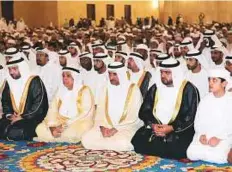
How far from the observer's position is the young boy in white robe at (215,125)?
5.32 meters

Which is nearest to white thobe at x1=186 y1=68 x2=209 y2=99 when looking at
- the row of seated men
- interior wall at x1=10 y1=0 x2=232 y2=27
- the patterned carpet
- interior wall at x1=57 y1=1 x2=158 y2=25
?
the row of seated men

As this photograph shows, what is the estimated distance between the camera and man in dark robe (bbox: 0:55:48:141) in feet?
22.1

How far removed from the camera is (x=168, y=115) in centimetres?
586

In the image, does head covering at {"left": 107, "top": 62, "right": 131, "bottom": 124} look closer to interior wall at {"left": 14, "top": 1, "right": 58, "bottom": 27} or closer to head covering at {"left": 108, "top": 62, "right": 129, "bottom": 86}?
head covering at {"left": 108, "top": 62, "right": 129, "bottom": 86}

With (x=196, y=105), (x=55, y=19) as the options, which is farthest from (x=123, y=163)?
(x=55, y=19)

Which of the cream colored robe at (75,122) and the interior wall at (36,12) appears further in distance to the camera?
the interior wall at (36,12)

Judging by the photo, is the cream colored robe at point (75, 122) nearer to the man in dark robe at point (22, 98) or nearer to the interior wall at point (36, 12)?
the man in dark robe at point (22, 98)

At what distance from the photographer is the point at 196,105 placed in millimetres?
5773

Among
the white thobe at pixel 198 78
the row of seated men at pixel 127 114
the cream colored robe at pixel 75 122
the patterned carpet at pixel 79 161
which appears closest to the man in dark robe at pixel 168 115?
the row of seated men at pixel 127 114

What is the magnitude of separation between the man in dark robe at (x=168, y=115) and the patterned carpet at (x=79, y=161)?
119mm

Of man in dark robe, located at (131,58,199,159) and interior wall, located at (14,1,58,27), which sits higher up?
interior wall, located at (14,1,58,27)

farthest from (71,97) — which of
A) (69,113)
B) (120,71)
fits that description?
(120,71)

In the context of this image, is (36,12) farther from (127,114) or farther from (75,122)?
(127,114)

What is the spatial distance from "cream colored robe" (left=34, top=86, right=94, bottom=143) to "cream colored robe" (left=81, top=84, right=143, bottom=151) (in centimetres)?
19
